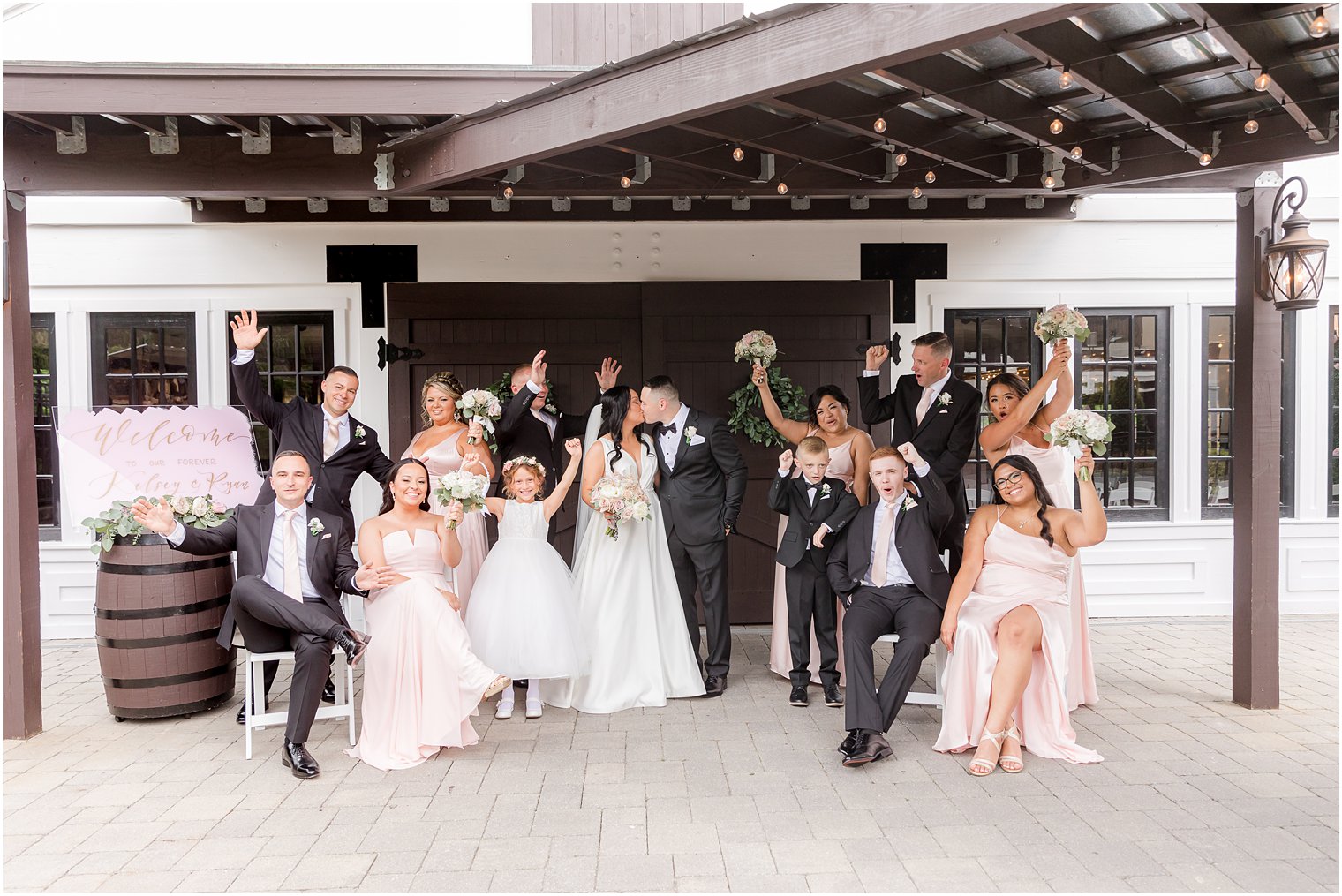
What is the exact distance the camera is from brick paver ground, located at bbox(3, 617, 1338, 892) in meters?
3.42

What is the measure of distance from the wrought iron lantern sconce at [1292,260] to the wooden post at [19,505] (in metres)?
7.17

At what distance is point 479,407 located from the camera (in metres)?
5.76

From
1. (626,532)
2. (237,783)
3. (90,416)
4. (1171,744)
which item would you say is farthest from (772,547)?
(90,416)

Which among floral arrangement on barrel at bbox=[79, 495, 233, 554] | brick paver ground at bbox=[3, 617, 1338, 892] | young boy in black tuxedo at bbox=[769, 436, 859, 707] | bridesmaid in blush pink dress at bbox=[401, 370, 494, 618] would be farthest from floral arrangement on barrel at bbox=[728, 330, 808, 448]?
floral arrangement on barrel at bbox=[79, 495, 233, 554]

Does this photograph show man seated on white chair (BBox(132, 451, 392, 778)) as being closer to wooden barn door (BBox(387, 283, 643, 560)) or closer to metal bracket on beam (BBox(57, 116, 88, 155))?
metal bracket on beam (BBox(57, 116, 88, 155))

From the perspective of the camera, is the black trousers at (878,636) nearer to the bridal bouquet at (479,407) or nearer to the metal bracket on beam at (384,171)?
the bridal bouquet at (479,407)

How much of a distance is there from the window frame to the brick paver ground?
7.59 ft

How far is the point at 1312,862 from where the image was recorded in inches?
136

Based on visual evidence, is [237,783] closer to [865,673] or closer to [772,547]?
[865,673]

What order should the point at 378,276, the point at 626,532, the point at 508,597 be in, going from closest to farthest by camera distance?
the point at 508,597
the point at 626,532
the point at 378,276

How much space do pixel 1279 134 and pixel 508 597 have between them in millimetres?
4974

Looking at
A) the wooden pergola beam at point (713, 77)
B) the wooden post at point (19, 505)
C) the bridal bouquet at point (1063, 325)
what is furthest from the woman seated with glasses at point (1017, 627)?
the wooden post at point (19, 505)

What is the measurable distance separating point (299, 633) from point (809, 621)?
2963mm

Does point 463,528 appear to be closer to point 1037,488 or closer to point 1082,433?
point 1037,488
